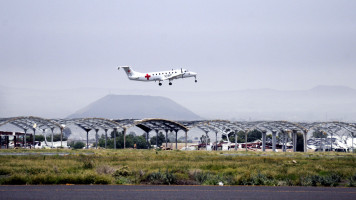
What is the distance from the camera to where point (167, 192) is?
20.5m

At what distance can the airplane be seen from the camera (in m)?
89.4

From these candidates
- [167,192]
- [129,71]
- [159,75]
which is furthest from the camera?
[129,71]

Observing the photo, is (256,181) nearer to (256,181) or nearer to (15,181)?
(256,181)

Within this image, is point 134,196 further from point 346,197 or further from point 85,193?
point 346,197

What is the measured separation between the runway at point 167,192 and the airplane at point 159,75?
220 feet

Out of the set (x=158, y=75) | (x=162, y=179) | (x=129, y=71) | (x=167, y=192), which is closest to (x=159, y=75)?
(x=158, y=75)

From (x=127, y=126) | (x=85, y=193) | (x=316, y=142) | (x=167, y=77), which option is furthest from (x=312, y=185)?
(x=316, y=142)

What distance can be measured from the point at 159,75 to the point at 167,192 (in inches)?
2911

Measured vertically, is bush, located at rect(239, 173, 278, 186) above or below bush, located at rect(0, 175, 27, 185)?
below

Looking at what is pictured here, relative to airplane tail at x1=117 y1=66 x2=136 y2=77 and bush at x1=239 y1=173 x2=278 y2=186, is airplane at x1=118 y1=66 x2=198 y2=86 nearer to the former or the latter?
airplane tail at x1=117 y1=66 x2=136 y2=77

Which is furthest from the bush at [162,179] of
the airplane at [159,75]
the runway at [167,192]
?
the airplane at [159,75]

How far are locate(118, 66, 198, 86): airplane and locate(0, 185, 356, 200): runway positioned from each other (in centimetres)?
6713

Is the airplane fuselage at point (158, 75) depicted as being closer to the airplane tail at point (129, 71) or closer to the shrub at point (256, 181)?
the airplane tail at point (129, 71)

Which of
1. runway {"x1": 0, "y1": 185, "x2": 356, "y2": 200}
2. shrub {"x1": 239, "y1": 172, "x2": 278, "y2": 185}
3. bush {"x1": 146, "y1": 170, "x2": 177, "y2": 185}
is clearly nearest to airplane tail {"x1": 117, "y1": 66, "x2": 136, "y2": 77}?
bush {"x1": 146, "y1": 170, "x2": 177, "y2": 185}
